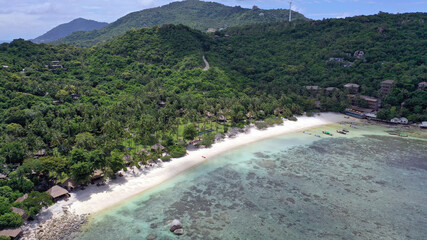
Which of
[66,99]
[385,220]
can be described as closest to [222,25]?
[66,99]

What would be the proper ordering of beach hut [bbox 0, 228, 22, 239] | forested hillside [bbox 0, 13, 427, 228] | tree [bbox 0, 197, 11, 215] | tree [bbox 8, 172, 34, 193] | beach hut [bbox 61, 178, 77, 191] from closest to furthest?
beach hut [bbox 0, 228, 22, 239]
tree [bbox 0, 197, 11, 215]
tree [bbox 8, 172, 34, 193]
beach hut [bbox 61, 178, 77, 191]
forested hillside [bbox 0, 13, 427, 228]

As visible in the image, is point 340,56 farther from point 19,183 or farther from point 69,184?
point 19,183

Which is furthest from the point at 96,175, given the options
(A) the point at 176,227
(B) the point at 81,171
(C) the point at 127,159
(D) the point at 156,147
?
(A) the point at 176,227

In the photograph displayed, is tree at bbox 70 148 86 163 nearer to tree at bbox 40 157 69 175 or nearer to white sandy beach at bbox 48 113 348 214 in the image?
tree at bbox 40 157 69 175

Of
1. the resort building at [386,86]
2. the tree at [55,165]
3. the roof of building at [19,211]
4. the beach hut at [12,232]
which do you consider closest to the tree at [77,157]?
the tree at [55,165]

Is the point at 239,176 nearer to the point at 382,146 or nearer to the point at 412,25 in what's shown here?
the point at 382,146

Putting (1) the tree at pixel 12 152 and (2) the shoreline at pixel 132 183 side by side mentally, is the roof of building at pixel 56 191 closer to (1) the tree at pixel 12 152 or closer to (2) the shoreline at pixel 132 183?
(2) the shoreline at pixel 132 183

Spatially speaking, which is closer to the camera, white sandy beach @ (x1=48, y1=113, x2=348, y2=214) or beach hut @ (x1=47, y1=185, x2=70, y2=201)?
beach hut @ (x1=47, y1=185, x2=70, y2=201)

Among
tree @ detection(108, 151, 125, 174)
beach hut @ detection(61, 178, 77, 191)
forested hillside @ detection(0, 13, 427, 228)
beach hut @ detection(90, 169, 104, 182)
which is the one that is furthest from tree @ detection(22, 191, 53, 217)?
tree @ detection(108, 151, 125, 174)
